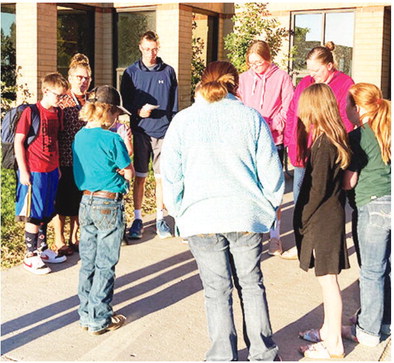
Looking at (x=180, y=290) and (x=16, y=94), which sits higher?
(x=16, y=94)

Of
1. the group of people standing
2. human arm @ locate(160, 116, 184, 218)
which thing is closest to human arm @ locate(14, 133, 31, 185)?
the group of people standing

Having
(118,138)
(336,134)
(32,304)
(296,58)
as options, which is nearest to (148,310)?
(32,304)

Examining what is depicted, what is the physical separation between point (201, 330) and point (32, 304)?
4.55ft

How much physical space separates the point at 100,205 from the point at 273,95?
245 centimetres

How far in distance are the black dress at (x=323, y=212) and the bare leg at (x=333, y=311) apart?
0.08 m

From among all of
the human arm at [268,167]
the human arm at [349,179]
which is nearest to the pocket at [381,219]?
the human arm at [349,179]

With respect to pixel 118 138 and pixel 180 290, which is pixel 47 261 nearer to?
pixel 180 290

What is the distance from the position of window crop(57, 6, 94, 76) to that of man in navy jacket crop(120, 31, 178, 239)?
264 inches

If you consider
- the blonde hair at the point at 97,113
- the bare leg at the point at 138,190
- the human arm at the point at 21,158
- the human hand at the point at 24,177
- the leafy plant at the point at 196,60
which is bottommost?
the bare leg at the point at 138,190

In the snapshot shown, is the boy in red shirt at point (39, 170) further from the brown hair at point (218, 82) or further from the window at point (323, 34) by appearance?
the window at point (323, 34)

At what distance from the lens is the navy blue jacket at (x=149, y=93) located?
6.68 meters

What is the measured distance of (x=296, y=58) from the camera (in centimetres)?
1293

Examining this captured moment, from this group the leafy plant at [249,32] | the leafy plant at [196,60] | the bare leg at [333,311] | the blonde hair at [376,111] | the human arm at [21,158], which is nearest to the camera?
the bare leg at [333,311]

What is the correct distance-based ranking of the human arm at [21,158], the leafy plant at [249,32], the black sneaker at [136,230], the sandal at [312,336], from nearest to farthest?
the sandal at [312,336], the human arm at [21,158], the black sneaker at [136,230], the leafy plant at [249,32]
